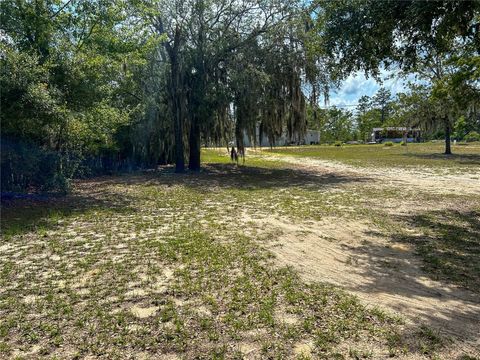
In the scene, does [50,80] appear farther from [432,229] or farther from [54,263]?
[432,229]

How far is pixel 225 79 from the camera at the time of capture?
15.0 m

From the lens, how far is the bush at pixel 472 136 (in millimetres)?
60500

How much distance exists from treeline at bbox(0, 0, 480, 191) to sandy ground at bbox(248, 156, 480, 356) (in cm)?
321

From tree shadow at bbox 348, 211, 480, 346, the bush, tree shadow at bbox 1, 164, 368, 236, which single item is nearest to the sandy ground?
tree shadow at bbox 348, 211, 480, 346

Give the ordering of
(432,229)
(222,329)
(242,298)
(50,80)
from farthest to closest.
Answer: (50,80) → (432,229) → (242,298) → (222,329)

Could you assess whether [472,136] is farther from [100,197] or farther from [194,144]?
[100,197]

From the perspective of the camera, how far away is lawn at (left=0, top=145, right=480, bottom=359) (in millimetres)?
2568

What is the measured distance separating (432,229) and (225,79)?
1086cm

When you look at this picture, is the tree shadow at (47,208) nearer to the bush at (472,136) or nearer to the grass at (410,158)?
the grass at (410,158)

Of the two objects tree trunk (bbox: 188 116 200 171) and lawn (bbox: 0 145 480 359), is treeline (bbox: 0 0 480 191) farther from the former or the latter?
lawn (bbox: 0 145 480 359)

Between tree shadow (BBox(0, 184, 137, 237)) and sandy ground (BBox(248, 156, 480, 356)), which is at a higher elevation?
tree shadow (BBox(0, 184, 137, 237))

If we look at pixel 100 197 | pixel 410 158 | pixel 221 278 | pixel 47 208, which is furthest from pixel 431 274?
pixel 410 158

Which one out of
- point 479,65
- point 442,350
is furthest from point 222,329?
point 479,65

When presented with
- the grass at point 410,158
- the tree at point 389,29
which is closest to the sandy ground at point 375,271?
the tree at point 389,29
